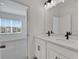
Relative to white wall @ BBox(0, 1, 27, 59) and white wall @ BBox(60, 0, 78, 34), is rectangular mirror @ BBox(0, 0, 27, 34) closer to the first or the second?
white wall @ BBox(0, 1, 27, 59)

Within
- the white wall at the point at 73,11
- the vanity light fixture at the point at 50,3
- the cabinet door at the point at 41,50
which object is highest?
the vanity light fixture at the point at 50,3

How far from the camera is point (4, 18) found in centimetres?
176

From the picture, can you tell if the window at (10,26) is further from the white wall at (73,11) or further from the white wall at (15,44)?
the white wall at (73,11)

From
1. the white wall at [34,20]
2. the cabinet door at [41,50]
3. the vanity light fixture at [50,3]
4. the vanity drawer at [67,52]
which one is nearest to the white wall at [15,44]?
the white wall at [34,20]

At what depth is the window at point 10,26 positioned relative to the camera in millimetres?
1744

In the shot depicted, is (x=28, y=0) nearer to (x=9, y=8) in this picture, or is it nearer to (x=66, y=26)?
(x=9, y=8)

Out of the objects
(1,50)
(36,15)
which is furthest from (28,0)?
(1,50)

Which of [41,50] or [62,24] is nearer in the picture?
[41,50]

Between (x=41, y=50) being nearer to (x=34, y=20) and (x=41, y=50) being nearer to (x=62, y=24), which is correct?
(x=62, y=24)

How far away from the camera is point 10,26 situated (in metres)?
1.90

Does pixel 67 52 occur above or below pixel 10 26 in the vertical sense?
below

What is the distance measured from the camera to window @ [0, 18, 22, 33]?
174 centimetres

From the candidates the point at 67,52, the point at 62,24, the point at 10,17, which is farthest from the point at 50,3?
the point at 67,52

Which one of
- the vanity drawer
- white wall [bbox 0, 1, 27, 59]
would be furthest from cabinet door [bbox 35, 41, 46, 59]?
the vanity drawer
